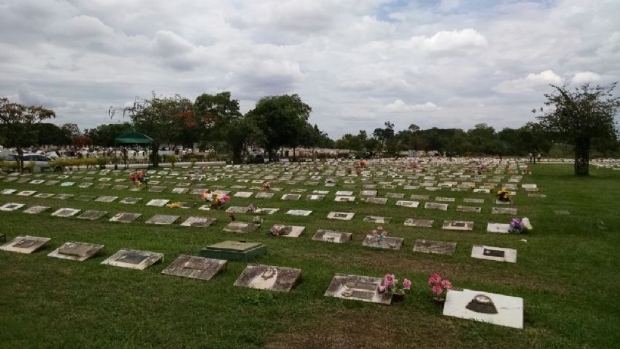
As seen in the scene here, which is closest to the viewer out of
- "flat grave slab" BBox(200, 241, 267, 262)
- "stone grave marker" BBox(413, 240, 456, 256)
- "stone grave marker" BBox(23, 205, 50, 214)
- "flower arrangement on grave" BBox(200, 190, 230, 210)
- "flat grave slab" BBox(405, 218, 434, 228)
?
"flat grave slab" BBox(200, 241, 267, 262)

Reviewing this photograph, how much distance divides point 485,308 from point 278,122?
133ft

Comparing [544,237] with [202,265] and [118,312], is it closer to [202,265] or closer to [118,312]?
[202,265]

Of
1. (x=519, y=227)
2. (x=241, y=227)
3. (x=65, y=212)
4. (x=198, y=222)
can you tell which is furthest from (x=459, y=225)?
(x=65, y=212)

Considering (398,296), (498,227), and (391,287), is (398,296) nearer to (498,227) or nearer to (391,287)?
(391,287)

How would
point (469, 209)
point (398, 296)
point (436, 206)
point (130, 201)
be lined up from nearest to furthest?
point (398, 296) < point (469, 209) < point (436, 206) < point (130, 201)

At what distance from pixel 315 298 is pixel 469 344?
5.96 feet

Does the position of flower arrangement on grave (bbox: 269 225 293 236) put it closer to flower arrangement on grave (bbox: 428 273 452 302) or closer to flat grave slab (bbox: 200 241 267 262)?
flat grave slab (bbox: 200 241 267 262)

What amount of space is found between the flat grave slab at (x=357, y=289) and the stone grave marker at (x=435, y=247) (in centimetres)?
256

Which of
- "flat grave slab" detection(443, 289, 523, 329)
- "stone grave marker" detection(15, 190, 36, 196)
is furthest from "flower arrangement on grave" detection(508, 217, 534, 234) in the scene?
"stone grave marker" detection(15, 190, 36, 196)

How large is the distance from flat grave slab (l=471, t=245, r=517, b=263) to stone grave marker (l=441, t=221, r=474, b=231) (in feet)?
8.60

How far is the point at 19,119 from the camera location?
81.1ft

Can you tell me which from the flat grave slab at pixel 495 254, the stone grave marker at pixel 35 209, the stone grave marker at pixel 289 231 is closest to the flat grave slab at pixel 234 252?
the stone grave marker at pixel 289 231

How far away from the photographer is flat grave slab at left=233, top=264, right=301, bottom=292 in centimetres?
579

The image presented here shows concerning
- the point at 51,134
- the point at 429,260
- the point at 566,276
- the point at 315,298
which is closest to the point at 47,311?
the point at 315,298
